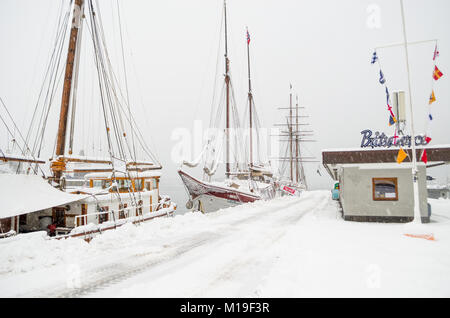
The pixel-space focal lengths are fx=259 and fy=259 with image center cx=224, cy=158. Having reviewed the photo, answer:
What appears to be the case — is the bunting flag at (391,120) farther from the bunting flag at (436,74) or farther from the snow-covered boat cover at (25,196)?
the snow-covered boat cover at (25,196)

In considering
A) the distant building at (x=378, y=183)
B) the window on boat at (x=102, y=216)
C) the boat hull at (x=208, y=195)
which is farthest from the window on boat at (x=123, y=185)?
the distant building at (x=378, y=183)

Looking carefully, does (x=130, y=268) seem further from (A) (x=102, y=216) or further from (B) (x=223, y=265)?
(A) (x=102, y=216)

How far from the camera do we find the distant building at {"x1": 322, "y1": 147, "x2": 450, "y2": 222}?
1295 cm

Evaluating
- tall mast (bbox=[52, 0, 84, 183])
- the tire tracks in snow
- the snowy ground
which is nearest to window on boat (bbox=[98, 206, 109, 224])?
tall mast (bbox=[52, 0, 84, 183])

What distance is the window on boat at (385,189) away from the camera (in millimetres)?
13219

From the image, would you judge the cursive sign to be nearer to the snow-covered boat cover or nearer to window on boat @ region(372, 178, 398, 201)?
window on boat @ region(372, 178, 398, 201)

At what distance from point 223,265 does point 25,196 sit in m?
6.96

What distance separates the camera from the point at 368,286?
16.7ft

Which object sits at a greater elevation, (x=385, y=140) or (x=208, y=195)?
(x=385, y=140)

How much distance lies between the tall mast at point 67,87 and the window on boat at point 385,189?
15.2 meters

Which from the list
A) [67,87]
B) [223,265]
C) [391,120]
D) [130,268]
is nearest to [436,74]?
[391,120]

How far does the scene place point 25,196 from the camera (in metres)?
8.46
